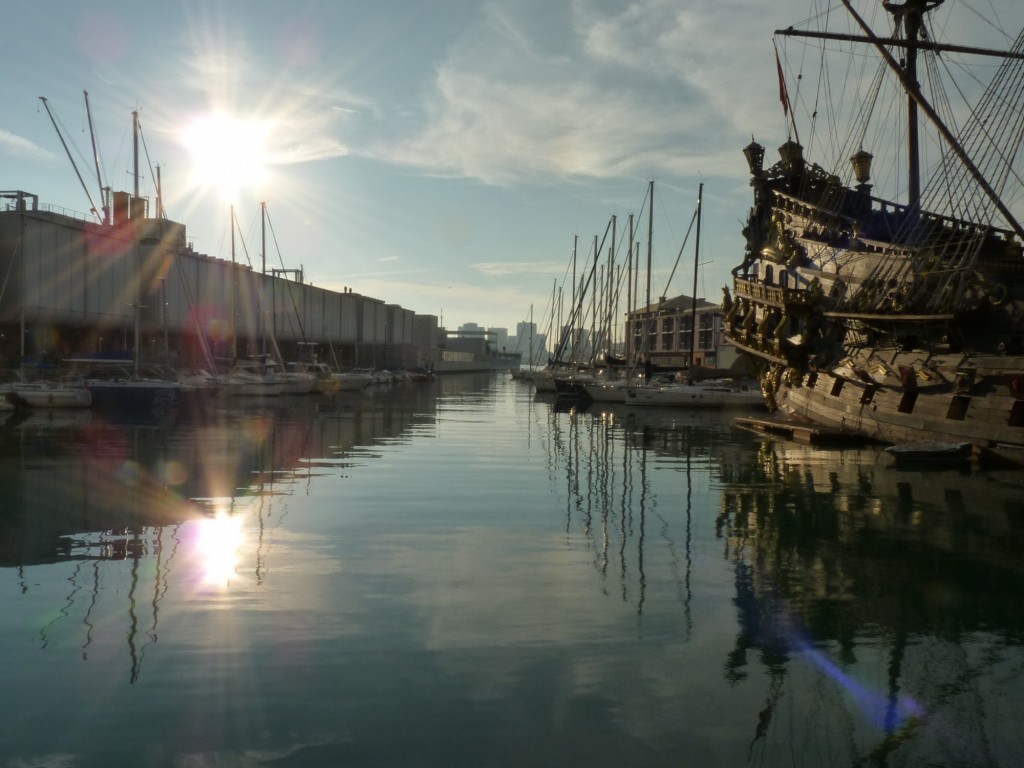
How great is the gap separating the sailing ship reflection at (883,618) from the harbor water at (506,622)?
0.04 meters

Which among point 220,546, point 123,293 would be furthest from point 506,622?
point 123,293

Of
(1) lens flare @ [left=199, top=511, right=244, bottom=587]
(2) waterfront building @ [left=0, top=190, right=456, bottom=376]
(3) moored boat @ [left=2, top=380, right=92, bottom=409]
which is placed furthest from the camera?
(2) waterfront building @ [left=0, top=190, right=456, bottom=376]

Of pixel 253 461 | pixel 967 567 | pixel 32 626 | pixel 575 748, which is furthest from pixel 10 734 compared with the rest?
pixel 253 461

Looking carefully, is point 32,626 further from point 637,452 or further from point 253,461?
point 637,452

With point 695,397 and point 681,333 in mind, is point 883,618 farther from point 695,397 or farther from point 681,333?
point 681,333

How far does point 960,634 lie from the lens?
365 inches

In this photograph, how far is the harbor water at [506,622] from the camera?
6.59 meters

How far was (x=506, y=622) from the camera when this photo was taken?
9.44 meters

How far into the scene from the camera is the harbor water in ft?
21.6

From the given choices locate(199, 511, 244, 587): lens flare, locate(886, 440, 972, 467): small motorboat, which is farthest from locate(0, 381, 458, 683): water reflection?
locate(886, 440, 972, 467): small motorboat

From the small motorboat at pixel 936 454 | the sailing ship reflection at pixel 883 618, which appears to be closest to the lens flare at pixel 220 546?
the sailing ship reflection at pixel 883 618

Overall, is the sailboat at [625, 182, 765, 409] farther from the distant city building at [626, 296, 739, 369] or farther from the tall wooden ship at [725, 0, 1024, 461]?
the distant city building at [626, 296, 739, 369]

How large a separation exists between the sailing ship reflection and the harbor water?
4 cm

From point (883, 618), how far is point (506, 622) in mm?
4069
